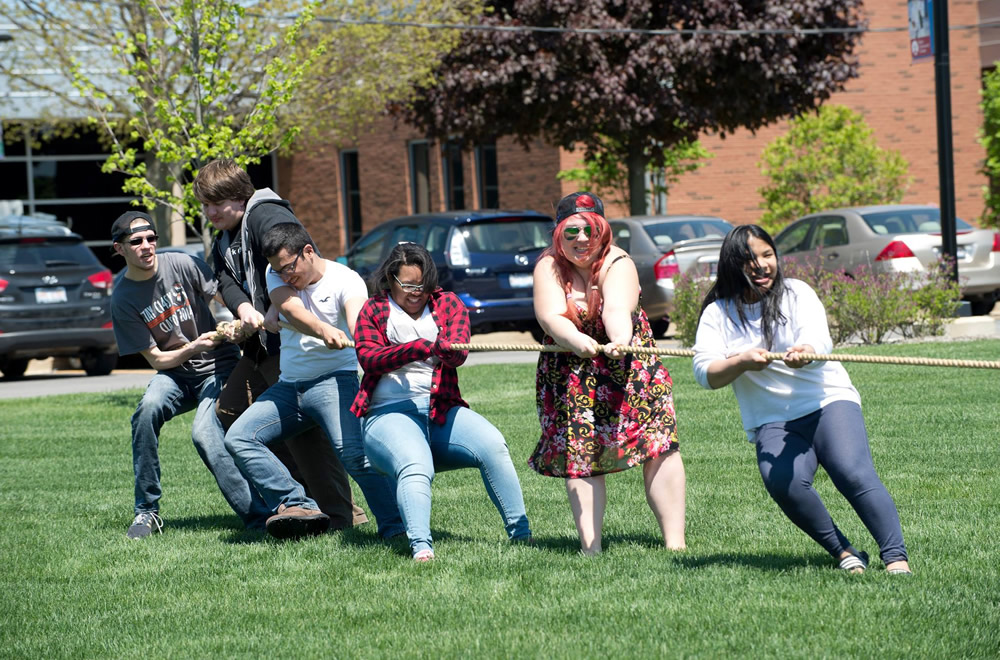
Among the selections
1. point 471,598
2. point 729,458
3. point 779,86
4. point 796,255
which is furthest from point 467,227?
point 471,598

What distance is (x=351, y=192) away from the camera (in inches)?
1282

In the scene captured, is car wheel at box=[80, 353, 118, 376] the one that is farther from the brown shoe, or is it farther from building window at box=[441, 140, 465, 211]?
building window at box=[441, 140, 465, 211]

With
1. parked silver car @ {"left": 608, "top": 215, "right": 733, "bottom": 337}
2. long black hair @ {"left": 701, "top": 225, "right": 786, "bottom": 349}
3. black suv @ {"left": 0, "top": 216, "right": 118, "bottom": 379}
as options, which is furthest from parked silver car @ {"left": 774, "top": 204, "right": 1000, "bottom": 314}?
long black hair @ {"left": 701, "top": 225, "right": 786, "bottom": 349}

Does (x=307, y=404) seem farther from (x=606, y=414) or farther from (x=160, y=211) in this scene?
(x=160, y=211)

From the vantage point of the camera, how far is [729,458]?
809 centimetres

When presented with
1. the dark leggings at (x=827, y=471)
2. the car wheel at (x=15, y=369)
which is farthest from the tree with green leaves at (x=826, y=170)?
the dark leggings at (x=827, y=471)

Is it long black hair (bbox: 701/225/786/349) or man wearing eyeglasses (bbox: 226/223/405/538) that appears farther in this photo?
man wearing eyeglasses (bbox: 226/223/405/538)

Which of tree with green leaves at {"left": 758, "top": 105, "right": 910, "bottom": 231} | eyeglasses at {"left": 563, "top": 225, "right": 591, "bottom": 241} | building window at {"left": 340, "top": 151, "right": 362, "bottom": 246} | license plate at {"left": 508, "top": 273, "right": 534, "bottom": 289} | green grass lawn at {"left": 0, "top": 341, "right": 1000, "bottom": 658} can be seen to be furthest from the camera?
building window at {"left": 340, "top": 151, "right": 362, "bottom": 246}

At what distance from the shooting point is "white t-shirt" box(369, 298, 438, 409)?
5922 mm

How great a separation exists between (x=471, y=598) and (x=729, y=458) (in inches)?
132

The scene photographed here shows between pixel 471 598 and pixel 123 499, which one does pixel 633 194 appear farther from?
pixel 471 598

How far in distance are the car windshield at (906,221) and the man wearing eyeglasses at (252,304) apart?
11215mm

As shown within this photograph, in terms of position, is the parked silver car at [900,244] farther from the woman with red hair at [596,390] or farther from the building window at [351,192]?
the building window at [351,192]

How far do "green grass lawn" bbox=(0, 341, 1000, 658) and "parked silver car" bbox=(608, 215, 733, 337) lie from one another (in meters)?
7.77
